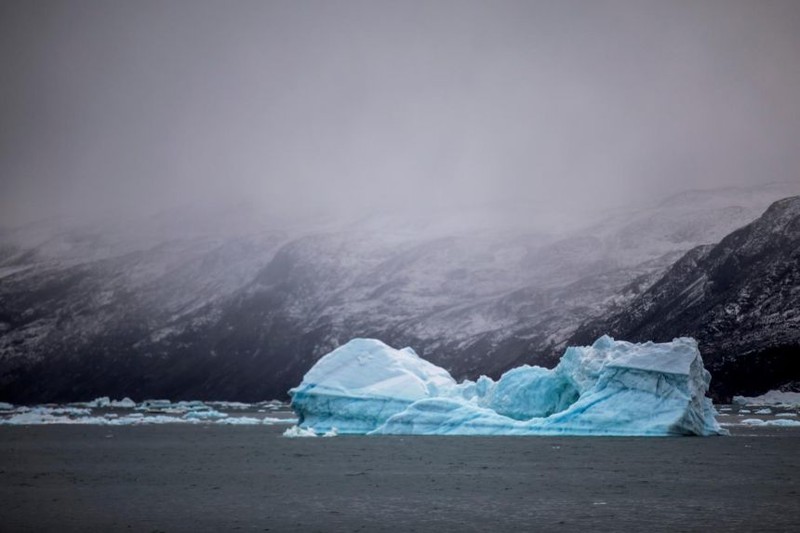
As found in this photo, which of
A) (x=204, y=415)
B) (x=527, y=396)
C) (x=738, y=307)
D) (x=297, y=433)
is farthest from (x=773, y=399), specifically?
(x=297, y=433)

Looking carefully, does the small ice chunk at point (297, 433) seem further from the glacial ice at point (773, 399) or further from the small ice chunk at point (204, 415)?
the glacial ice at point (773, 399)

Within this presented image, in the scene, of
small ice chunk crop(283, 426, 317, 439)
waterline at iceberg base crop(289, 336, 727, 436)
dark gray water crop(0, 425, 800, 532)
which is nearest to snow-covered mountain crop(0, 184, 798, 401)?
waterline at iceberg base crop(289, 336, 727, 436)

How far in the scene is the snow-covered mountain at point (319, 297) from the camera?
11819 centimetres

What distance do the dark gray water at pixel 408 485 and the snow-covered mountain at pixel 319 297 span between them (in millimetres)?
73973

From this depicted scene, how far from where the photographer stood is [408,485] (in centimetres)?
2320

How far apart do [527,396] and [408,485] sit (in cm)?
2374

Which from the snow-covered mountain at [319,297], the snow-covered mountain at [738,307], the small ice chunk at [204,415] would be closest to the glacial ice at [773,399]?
the snow-covered mountain at [738,307]

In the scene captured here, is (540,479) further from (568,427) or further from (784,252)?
(784,252)

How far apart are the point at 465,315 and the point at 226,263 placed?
5538 cm

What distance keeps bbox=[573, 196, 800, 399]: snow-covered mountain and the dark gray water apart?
170ft

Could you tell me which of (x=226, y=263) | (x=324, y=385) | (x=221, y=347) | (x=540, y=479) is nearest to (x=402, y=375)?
(x=324, y=385)

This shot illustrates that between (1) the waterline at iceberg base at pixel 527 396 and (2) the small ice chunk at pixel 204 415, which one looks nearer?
(1) the waterline at iceberg base at pixel 527 396

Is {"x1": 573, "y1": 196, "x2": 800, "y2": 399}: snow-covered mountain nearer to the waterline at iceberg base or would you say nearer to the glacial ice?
the glacial ice

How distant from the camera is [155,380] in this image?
132 m
